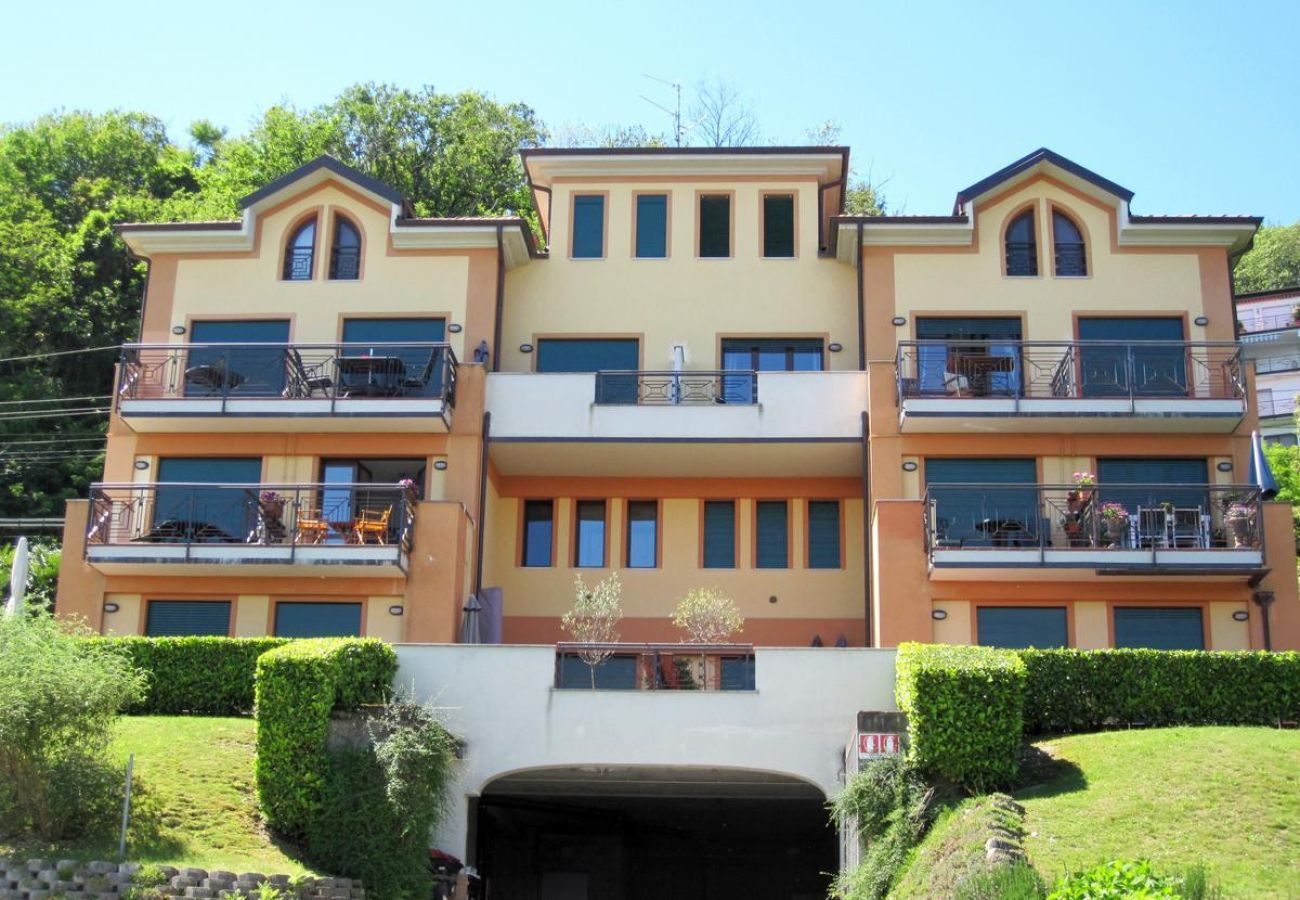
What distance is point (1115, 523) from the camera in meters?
28.2

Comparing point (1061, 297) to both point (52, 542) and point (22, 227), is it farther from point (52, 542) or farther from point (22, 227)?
point (22, 227)

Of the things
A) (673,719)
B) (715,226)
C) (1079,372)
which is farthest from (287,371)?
(1079,372)

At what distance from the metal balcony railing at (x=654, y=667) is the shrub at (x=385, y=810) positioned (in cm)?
280

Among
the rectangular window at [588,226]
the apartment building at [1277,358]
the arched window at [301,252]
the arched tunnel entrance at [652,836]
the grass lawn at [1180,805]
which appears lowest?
the arched tunnel entrance at [652,836]

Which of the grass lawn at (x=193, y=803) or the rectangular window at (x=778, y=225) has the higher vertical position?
the rectangular window at (x=778, y=225)

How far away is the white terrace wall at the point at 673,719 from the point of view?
2456 cm

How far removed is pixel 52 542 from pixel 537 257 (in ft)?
55.3

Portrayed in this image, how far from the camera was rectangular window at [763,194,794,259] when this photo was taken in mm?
32719

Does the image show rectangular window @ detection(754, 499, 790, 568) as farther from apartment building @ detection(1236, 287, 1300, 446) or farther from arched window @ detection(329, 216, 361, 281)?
apartment building @ detection(1236, 287, 1300, 446)

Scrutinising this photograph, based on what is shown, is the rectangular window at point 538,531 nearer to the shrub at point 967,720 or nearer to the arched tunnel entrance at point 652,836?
the arched tunnel entrance at point 652,836

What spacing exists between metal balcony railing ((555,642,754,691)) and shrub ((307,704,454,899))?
2.80m

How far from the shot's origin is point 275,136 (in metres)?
50.3

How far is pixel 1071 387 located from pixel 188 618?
16.1 metres

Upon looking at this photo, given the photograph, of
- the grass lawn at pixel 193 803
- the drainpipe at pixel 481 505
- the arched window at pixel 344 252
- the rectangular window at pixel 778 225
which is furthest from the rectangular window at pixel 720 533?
the grass lawn at pixel 193 803
